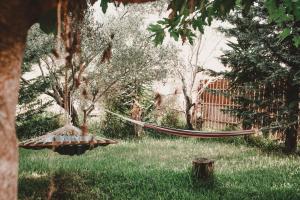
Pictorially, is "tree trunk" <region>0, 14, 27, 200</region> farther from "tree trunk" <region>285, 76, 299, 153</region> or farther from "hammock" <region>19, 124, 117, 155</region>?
"tree trunk" <region>285, 76, 299, 153</region>

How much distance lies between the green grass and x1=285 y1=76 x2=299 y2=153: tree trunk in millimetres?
782

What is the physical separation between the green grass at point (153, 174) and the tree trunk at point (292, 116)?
78 centimetres

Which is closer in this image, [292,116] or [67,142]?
[67,142]

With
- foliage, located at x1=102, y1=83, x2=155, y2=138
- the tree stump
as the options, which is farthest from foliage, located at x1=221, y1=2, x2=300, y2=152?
foliage, located at x1=102, y1=83, x2=155, y2=138

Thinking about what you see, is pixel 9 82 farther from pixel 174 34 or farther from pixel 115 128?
pixel 115 128

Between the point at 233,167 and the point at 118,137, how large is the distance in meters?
5.99

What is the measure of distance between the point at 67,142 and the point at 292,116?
627cm

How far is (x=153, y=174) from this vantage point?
24.5ft

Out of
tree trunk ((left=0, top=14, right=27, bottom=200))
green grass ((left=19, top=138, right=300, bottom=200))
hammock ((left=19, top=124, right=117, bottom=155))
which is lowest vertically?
green grass ((left=19, top=138, right=300, bottom=200))

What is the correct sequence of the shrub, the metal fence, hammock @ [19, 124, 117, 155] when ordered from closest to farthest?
hammock @ [19, 124, 117, 155], the shrub, the metal fence

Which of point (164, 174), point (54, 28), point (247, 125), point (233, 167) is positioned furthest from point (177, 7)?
point (247, 125)

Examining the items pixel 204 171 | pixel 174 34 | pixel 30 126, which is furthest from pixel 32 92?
pixel 174 34

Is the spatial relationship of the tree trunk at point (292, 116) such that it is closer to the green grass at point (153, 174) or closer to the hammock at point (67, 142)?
the green grass at point (153, 174)

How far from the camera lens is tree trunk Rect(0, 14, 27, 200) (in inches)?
79.4
